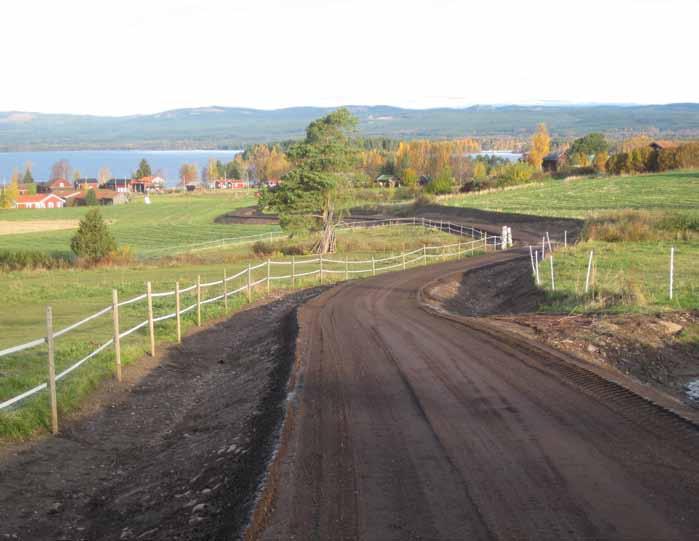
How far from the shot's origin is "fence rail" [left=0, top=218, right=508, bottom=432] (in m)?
11.7

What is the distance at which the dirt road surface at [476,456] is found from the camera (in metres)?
6.93

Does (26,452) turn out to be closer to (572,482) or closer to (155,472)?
(155,472)

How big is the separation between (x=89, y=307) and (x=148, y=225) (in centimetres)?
8038

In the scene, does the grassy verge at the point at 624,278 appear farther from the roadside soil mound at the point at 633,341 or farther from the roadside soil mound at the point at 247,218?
the roadside soil mound at the point at 247,218

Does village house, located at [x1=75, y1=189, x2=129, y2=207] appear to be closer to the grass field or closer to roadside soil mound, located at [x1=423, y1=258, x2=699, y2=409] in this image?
the grass field

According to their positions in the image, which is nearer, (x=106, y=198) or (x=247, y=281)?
(x=247, y=281)

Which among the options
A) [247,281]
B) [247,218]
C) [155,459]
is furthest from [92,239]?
[247,218]

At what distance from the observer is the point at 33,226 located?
Answer: 109m

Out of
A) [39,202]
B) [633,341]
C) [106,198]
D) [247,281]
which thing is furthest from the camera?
[106,198]

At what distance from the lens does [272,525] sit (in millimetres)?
6949

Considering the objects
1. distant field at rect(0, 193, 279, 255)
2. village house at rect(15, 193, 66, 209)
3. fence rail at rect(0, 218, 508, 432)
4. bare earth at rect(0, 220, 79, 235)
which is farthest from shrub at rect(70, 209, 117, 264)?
village house at rect(15, 193, 66, 209)

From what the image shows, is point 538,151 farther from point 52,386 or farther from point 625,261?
point 52,386

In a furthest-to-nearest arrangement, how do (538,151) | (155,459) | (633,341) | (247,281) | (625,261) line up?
1. (538,151)
2. (625,261)
3. (247,281)
4. (633,341)
5. (155,459)

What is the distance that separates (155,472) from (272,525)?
148 inches
